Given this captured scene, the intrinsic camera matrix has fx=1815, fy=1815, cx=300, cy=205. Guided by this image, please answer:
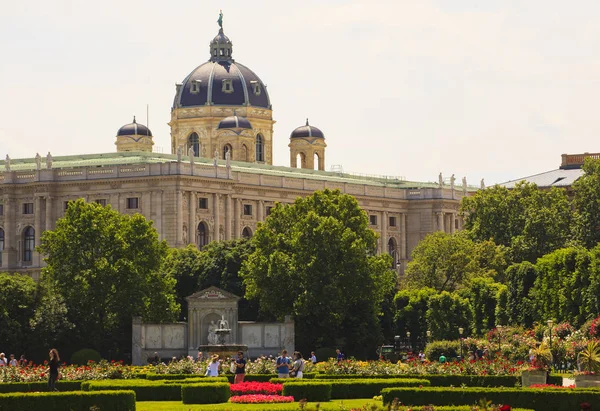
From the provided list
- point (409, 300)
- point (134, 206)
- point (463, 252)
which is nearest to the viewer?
point (409, 300)

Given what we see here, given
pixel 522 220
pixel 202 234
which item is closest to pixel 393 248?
pixel 202 234

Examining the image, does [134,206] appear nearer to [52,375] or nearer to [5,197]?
[5,197]

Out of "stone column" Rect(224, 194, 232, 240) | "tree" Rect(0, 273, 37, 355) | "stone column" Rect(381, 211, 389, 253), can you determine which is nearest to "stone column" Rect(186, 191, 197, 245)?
"stone column" Rect(224, 194, 232, 240)

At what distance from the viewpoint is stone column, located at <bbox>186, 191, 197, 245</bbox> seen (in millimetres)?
158375

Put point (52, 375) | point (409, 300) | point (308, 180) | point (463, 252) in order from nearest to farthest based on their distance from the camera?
1. point (52, 375)
2. point (409, 300)
3. point (463, 252)
4. point (308, 180)

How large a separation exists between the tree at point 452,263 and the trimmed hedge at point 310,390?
7463cm

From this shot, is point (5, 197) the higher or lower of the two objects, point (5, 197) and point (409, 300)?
the higher

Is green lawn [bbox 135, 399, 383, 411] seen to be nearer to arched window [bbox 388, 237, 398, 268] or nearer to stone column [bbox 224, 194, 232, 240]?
stone column [bbox 224, 194, 232, 240]

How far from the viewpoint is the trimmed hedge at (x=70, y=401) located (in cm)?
5231

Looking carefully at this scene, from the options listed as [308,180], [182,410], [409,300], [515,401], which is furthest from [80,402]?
[308,180]

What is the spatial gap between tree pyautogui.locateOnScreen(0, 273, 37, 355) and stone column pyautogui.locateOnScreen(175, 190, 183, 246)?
1897 inches

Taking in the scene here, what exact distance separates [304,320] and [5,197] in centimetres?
6372

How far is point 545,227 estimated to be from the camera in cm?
14338

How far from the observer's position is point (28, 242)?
16300cm
